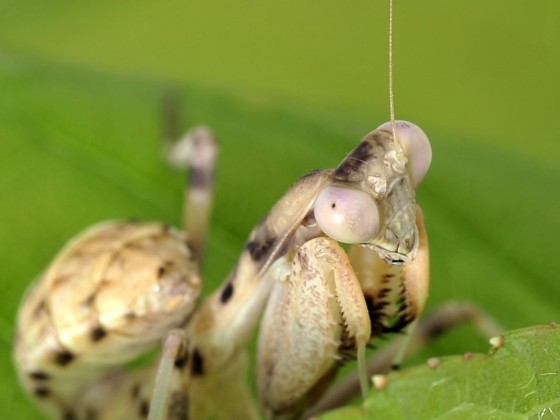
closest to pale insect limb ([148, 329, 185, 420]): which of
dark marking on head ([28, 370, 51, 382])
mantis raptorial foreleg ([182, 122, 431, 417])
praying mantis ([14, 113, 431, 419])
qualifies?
praying mantis ([14, 113, 431, 419])

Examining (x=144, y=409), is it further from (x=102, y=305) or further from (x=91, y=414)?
(x=102, y=305)

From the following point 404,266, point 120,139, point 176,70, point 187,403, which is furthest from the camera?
point 176,70

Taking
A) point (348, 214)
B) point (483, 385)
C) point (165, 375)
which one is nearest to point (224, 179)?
point (165, 375)

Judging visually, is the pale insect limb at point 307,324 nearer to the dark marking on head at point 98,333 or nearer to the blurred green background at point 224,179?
the dark marking on head at point 98,333

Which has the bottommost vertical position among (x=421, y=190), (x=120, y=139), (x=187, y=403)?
(x=187, y=403)

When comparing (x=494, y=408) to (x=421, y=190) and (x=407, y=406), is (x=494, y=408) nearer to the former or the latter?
(x=407, y=406)

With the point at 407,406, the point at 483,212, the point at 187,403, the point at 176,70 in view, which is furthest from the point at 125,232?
the point at 176,70
